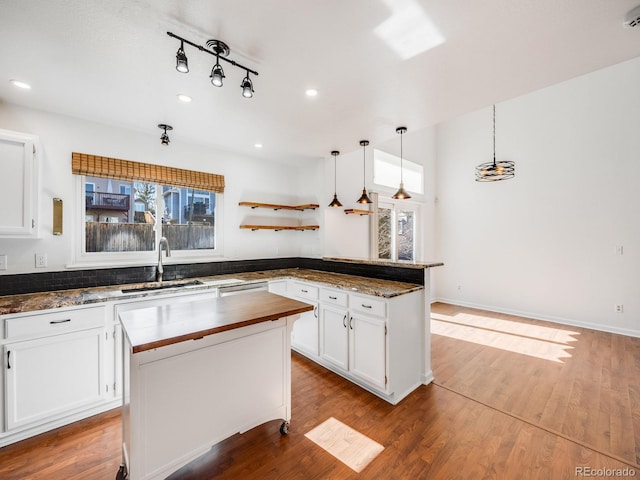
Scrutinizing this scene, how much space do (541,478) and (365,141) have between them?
3178 mm

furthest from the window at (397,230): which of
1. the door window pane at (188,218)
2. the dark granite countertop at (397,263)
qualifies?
the door window pane at (188,218)

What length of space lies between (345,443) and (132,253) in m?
2.82

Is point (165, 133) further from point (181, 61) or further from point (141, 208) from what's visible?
point (181, 61)

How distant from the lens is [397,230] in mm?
5305

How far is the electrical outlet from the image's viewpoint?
245 cm

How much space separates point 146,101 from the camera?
2.29 m

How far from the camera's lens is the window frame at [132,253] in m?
2.68

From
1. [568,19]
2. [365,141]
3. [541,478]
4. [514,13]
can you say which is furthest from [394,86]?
[541,478]

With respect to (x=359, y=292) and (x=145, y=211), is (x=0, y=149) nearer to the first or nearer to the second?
(x=145, y=211)

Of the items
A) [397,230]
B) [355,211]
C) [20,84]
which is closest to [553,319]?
[397,230]

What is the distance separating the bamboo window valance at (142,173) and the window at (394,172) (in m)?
2.65

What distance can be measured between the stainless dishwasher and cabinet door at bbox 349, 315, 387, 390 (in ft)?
3.91

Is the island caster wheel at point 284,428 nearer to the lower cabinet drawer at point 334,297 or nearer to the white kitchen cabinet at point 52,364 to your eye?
the lower cabinet drawer at point 334,297

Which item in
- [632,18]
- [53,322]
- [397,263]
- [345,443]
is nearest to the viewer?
[632,18]
